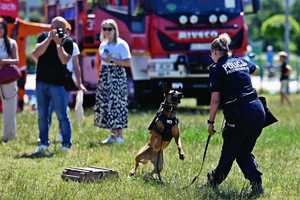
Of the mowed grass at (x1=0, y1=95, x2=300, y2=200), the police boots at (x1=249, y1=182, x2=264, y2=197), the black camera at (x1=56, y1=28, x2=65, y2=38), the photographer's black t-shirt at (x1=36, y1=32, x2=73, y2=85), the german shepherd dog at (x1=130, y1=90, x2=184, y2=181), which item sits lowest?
the mowed grass at (x1=0, y1=95, x2=300, y2=200)

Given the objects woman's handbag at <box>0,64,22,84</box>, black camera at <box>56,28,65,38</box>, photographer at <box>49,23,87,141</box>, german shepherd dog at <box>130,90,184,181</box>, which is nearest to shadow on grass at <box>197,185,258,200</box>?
german shepherd dog at <box>130,90,184,181</box>

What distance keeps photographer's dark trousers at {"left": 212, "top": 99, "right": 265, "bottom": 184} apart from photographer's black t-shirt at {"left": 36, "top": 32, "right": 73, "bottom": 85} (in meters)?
3.32

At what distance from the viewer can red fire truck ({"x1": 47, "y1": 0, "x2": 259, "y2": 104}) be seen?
17.6 meters

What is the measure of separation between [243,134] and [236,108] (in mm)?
278

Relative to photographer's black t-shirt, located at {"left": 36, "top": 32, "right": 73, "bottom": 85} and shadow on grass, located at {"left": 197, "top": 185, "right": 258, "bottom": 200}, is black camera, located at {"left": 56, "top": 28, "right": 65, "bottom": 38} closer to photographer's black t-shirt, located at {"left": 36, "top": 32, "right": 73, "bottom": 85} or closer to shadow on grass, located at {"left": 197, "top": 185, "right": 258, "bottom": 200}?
photographer's black t-shirt, located at {"left": 36, "top": 32, "right": 73, "bottom": 85}

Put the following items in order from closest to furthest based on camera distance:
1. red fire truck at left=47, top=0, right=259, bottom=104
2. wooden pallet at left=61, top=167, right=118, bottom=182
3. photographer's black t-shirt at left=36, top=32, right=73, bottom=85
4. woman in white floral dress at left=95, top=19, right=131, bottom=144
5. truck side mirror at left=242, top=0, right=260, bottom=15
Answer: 1. wooden pallet at left=61, top=167, right=118, bottom=182
2. photographer's black t-shirt at left=36, top=32, right=73, bottom=85
3. woman in white floral dress at left=95, top=19, right=131, bottom=144
4. red fire truck at left=47, top=0, right=259, bottom=104
5. truck side mirror at left=242, top=0, right=260, bottom=15

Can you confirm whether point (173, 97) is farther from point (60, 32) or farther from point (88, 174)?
point (60, 32)

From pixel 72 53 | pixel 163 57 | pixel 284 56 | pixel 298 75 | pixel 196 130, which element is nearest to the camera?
pixel 72 53

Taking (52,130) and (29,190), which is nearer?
(29,190)

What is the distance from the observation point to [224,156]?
8.03m

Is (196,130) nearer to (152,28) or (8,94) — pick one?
(8,94)

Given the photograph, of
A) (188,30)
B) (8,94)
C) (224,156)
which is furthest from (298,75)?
(224,156)

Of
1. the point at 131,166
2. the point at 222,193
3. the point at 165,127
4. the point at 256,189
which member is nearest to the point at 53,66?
the point at 131,166

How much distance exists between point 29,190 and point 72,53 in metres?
3.25
